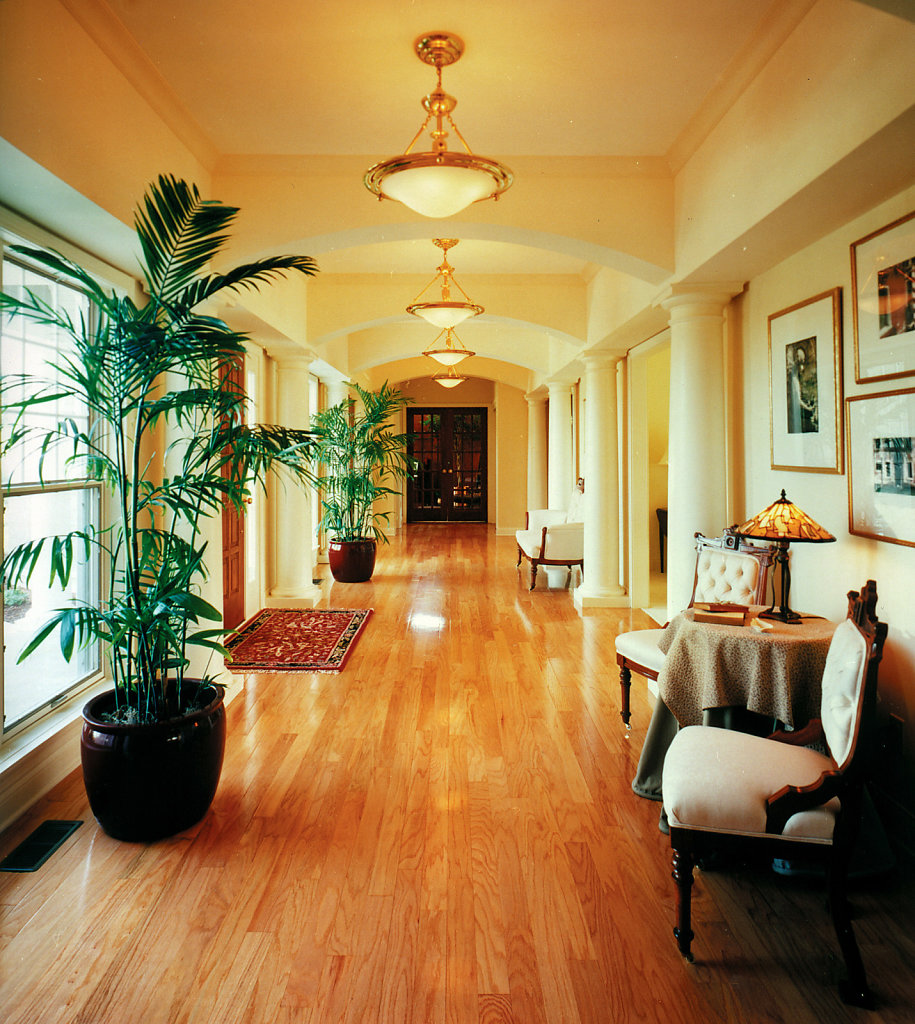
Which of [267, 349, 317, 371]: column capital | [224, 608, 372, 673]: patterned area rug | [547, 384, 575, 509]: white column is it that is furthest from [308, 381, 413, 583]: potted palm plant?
[547, 384, 575, 509]: white column

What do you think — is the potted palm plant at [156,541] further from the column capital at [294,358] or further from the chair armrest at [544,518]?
the chair armrest at [544,518]

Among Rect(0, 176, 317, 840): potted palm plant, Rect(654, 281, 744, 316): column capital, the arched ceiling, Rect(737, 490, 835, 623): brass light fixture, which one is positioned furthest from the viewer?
Rect(654, 281, 744, 316): column capital

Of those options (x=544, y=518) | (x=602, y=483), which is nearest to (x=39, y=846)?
(x=602, y=483)

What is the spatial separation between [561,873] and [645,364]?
5602 millimetres

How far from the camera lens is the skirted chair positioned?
218cm

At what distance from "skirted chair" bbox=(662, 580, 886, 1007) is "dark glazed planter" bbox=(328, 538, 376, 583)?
7.06 meters

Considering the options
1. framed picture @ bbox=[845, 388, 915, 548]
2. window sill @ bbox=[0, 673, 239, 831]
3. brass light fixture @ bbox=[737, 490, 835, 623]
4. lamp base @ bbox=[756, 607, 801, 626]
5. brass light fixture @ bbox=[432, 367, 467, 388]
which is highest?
brass light fixture @ bbox=[432, 367, 467, 388]

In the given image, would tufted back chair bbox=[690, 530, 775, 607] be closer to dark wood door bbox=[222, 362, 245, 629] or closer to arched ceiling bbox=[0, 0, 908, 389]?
arched ceiling bbox=[0, 0, 908, 389]

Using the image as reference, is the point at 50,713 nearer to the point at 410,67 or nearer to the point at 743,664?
the point at 743,664

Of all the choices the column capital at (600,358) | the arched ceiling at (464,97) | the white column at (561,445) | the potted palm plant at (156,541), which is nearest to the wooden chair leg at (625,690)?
the potted palm plant at (156,541)

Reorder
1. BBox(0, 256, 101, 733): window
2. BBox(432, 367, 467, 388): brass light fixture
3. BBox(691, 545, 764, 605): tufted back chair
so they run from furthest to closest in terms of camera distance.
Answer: BBox(432, 367, 467, 388): brass light fixture < BBox(691, 545, 764, 605): tufted back chair < BBox(0, 256, 101, 733): window

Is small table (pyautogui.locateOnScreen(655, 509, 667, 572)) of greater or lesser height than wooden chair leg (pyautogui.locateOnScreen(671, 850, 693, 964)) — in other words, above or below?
above

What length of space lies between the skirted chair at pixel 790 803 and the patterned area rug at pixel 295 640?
3.48 meters

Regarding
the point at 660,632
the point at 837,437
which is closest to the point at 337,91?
the point at 837,437
